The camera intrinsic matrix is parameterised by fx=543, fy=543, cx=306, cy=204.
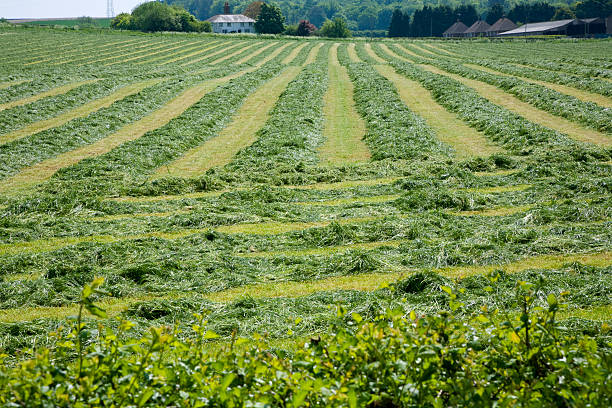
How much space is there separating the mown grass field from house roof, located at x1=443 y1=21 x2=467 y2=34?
11025 cm

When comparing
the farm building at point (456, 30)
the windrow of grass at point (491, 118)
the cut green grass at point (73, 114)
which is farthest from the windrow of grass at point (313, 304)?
the farm building at point (456, 30)

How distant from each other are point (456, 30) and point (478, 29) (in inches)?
210

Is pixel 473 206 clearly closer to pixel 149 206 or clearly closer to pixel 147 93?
pixel 149 206

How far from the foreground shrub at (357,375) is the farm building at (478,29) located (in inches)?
5400

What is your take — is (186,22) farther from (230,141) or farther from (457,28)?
(230,141)

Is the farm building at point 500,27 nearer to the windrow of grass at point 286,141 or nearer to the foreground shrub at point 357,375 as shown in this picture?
the windrow of grass at point 286,141

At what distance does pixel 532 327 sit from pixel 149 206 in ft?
35.2

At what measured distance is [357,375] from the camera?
3.60 metres

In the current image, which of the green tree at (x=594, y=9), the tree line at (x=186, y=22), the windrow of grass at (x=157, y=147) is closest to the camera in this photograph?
the windrow of grass at (x=157, y=147)

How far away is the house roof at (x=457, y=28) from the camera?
132 metres

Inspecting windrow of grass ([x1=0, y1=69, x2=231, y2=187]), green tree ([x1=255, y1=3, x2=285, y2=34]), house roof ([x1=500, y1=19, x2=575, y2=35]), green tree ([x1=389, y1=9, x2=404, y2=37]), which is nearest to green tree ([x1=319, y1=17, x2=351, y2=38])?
green tree ([x1=255, y1=3, x2=285, y2=34])

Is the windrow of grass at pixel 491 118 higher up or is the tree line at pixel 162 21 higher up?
the tree line at pixel 162 21

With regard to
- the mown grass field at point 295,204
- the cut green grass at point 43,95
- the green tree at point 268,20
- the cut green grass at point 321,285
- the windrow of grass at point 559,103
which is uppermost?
the green tree at point 268,20

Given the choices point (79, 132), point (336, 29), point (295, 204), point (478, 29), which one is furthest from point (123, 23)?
point (295, 204)
